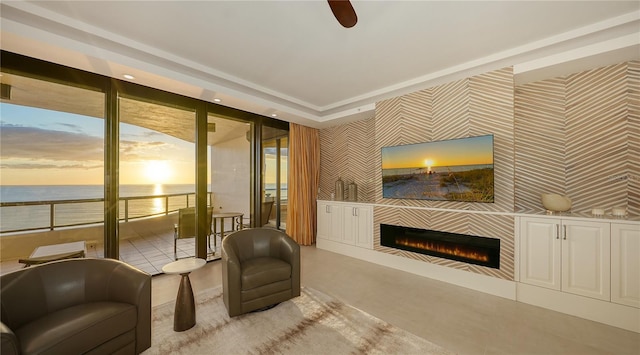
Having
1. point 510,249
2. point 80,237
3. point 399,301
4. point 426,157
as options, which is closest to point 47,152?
point 80,237

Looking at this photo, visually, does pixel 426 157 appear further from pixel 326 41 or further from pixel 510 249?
pixel 326 41

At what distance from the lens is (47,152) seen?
2.84m

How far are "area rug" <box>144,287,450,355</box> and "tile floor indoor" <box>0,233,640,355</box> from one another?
0.19 m

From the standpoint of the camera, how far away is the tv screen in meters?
3.00

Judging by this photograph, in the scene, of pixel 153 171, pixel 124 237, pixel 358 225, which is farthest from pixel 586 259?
pixel 124 237

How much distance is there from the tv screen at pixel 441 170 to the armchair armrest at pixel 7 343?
3915mm

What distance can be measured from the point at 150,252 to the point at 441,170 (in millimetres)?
5138

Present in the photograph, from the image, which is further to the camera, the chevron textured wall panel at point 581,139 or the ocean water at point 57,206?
the ocean water at point 57,206

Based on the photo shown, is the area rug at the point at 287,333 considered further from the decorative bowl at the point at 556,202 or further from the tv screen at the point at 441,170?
the decorative bowl at the point at 556,202

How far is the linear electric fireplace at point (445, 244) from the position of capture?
9.76 feet

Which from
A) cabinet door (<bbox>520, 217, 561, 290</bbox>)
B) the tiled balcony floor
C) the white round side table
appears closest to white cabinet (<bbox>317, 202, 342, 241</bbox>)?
the tiled balcony floor

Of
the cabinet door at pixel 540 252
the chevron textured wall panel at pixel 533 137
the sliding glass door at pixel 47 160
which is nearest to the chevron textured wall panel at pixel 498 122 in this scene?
the chevron textured wall panel at pixel 533 137

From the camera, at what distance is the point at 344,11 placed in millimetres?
1549

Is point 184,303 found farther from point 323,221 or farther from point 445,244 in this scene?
point 445,244
